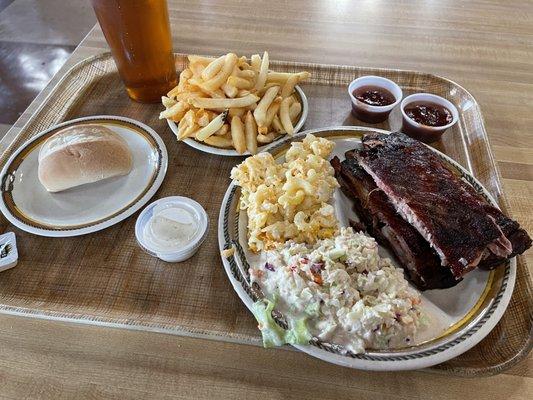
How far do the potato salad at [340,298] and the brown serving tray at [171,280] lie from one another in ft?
Answer: 0.53

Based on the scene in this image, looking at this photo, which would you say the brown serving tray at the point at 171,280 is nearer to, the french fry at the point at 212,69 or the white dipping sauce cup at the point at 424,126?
the white dipping sauce cup at the point at 424,126

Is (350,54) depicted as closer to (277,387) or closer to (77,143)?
(77,143)

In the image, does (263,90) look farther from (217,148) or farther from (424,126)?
(424,126)

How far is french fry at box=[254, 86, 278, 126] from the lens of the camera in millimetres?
1906

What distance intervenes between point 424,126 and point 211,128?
109cm

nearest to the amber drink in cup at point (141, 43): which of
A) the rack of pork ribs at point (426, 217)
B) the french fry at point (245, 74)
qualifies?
the french fry at point (245, 74)

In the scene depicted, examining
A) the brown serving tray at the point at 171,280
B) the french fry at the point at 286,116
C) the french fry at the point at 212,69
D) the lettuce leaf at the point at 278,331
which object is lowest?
the brown serving tray at the point at 171,280

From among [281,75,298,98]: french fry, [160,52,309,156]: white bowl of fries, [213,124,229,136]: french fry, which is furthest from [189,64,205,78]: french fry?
[281,75,298,98]: french fry

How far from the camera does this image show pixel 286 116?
1.97m

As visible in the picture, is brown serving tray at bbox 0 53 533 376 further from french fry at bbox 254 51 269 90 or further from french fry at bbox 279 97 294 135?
french fry at bbox 254 51 269 90

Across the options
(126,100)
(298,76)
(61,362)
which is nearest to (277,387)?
(61,362)

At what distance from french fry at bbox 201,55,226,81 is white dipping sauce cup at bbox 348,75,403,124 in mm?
722

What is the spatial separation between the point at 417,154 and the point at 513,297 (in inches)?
26.7

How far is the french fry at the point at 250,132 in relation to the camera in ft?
A: 6.16
